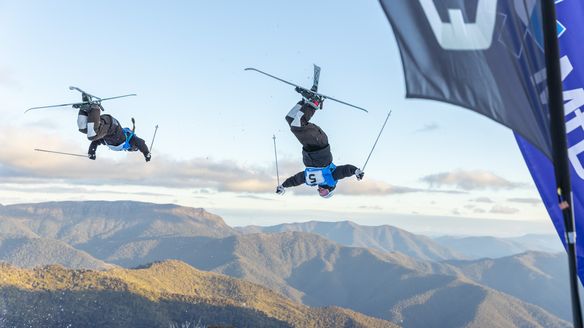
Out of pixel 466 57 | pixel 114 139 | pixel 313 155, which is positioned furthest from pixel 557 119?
pixel 114 139

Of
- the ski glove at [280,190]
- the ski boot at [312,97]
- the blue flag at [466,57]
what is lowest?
the ski glove at [280,190]

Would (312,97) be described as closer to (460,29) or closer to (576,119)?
(576,119)

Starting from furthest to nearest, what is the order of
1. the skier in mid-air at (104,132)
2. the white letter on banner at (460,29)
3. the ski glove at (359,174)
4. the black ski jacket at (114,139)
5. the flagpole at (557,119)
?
the black ski jacket at (114,139), the skier in mid-air at (104,132), the ski glove at (359,174), the white letter on banner at (460,29), the flagpole at (557,119)

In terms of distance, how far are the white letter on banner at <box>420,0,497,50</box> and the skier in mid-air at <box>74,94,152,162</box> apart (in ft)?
61.8

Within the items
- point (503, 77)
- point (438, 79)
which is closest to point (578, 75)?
point (503, 77)

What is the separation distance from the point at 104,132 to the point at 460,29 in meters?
20.0

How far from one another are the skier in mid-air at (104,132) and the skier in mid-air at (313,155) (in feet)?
28.8

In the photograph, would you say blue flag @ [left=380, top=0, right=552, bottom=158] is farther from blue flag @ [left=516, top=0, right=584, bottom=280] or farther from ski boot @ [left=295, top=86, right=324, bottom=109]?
ski boot @ [left=295, top=86, right=324, bottom=109]

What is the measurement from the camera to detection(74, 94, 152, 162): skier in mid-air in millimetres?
22375

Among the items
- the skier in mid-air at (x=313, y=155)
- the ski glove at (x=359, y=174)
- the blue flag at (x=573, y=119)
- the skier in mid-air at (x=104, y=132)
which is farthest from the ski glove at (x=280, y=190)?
the blue flag at (x=573, y=119)

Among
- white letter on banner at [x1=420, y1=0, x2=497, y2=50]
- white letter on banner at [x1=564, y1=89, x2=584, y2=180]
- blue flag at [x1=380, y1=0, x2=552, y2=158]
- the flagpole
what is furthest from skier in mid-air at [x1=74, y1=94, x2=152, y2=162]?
the flagpole

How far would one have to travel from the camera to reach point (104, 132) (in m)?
23.4

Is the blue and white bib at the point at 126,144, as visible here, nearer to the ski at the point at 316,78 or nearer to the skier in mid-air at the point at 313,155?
the skier in mid-air at the point at 313,155

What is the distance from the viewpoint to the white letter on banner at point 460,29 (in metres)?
6.74
